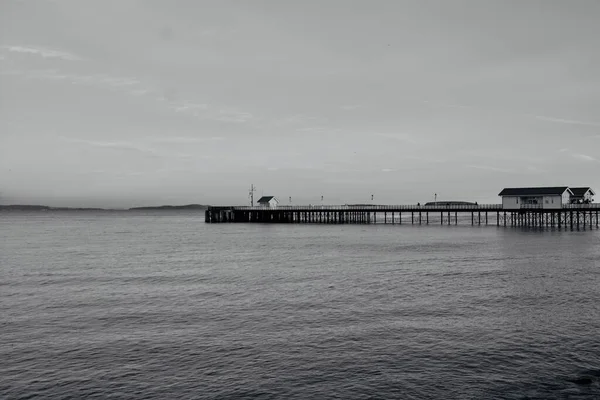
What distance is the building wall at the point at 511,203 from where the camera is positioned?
86.1 metres

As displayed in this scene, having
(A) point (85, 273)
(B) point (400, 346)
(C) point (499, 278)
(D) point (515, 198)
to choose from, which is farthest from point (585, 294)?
(D) point (515, 198)

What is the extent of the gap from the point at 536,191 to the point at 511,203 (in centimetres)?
452

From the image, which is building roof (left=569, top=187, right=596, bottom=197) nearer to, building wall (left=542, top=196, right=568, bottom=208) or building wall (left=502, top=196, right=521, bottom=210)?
building wall (left=542, top=196, right=568, bottom=208)

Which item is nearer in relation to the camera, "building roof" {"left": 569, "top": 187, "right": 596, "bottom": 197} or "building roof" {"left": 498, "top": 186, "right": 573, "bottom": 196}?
"building roof" {"left": 498, "top": 186, "right": 573, "bottom": 196}

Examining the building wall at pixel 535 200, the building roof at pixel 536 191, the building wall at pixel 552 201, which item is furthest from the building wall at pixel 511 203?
the building wall at pixel 552 201

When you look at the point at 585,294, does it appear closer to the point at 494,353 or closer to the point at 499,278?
the point at 499,278

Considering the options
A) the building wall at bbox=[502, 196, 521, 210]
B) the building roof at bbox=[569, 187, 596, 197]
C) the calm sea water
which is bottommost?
the calm sea water

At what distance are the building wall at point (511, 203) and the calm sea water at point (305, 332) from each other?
2017 inches

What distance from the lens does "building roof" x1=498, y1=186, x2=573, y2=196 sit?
8181 cm

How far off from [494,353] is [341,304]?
336 inches

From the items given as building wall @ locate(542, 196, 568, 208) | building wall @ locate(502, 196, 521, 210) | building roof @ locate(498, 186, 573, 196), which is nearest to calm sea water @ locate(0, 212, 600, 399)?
building wall @ locate(542, 196, 568, 208)

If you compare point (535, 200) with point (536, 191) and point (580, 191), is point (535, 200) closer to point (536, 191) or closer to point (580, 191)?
point (536, 191)

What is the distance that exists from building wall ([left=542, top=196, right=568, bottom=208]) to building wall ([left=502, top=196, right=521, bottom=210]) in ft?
14.5

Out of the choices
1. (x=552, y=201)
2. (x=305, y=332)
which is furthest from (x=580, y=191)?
(x=305, y=332)
